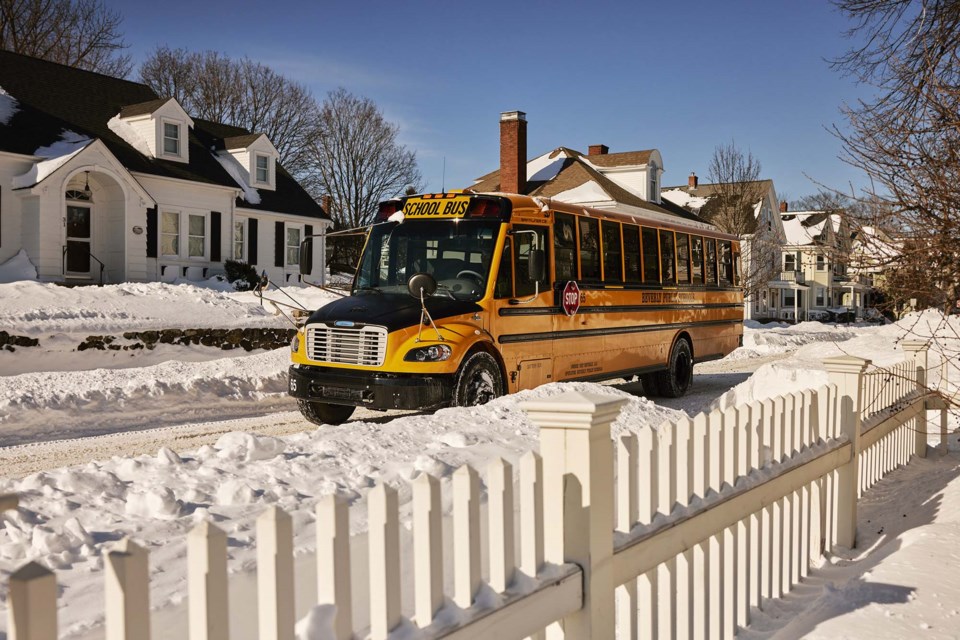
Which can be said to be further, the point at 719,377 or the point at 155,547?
the point at 719,377

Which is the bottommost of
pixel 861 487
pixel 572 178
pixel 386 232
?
pixel 861 487

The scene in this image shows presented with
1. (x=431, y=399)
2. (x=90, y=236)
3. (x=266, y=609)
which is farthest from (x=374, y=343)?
(x=90, y=236)

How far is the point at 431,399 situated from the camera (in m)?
9.41

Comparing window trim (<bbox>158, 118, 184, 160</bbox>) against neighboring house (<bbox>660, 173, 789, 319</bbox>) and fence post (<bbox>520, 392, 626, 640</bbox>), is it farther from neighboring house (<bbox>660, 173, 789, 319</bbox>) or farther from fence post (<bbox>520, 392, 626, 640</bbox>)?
fence post (<bbox>520, 392, 626, 640</bbox>)

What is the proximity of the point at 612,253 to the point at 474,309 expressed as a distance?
139 inches

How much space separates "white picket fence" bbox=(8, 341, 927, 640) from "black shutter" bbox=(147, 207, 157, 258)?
23.9m

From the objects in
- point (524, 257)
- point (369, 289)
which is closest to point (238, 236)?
point (369, 289)

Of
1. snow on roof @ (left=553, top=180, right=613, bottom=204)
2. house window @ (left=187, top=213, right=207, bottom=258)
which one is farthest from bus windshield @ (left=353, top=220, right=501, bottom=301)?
snow on roof @ (left=553, top=180, right=613, bottom=204)

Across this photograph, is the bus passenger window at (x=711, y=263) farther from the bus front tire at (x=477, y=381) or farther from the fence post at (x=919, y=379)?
the bus front tire at (x=477, y=381)

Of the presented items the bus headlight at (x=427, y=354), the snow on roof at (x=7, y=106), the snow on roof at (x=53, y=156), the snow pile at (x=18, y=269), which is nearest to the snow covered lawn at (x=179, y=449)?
the bus headlight at (x=427, y=354)

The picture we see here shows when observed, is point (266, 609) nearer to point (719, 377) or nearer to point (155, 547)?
point (155, 547)

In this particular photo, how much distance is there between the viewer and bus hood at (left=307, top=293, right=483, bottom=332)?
962 cm

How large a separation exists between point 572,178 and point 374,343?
94.6ft

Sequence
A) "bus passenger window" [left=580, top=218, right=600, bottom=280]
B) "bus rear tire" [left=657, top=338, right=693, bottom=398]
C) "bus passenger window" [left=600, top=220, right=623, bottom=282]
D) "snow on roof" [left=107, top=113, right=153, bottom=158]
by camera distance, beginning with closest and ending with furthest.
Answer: "bus passenger window" [left=580, top=218, right=600, bottom=280] < "bus passenger window" [left=600, top=220, right=623, bottom=282] < "bus rear tire" [left=657, top=338, right=693, bottom=398] < "snow on roof" [left=107, top=113, right=153, bottom=158]
